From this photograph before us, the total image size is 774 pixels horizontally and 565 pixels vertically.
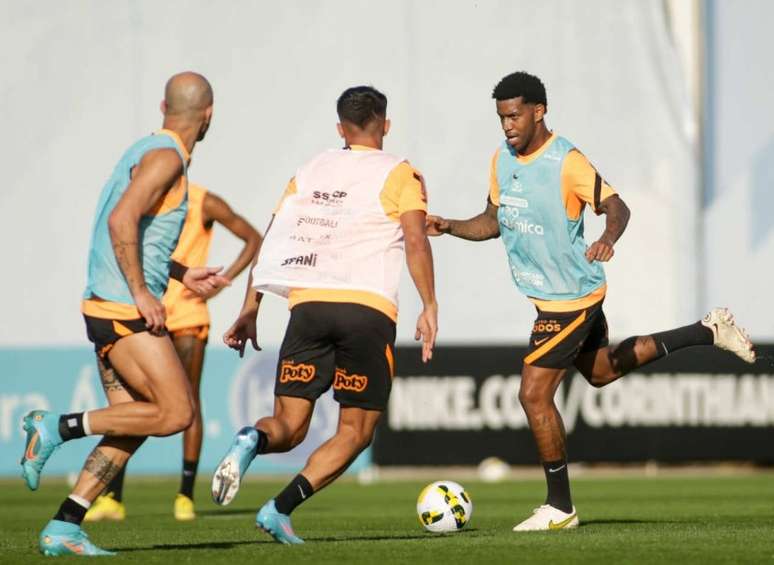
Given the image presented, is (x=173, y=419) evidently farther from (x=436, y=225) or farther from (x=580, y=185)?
(x=580, y=185)

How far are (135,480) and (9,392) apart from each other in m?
1.74

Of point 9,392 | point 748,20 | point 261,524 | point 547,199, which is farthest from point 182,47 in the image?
point 261,524

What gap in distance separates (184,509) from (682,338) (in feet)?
12.1

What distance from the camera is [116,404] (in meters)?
7.60

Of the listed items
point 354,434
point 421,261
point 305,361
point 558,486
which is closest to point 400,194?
A: point 421,261

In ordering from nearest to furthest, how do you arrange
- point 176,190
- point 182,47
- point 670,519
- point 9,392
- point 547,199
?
point 176,190 → point 547,199 → point 670,519 → point 9,392 → point 182,47

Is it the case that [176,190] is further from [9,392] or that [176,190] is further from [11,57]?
[11,57]

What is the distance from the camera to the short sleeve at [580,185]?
8.94 metres

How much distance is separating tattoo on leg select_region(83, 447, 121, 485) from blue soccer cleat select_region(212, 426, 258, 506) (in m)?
0.55

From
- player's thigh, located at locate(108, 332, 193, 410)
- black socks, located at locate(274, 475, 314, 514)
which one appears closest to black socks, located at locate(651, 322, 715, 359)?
black socks, located at locate(274, 475, 314, 514)

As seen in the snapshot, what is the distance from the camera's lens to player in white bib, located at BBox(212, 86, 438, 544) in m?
7.76

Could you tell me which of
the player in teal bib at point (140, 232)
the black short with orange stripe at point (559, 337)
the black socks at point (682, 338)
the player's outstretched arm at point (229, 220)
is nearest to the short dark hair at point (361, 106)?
the player in teal bib at point (140, 232)

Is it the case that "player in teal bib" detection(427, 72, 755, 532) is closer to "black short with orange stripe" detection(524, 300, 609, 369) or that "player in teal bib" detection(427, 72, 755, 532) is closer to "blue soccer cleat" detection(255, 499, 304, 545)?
"black short with orange stripe" detection(524, 300, 609, 369)

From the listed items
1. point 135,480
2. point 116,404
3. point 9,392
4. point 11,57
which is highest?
point 11,57
